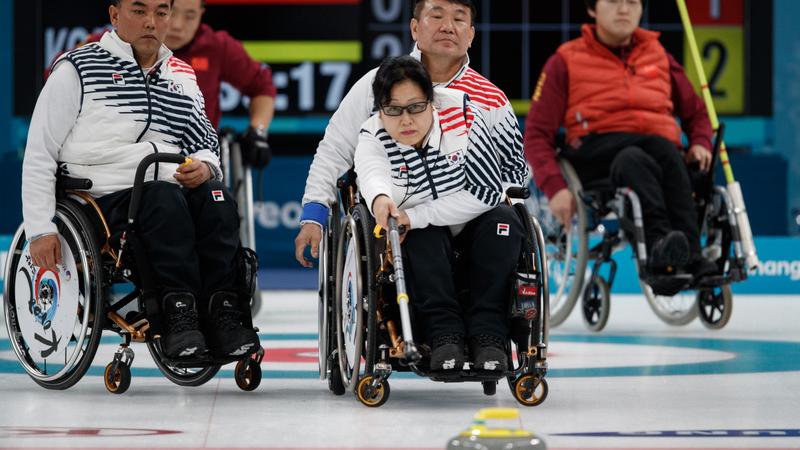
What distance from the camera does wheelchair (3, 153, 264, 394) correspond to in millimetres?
3885

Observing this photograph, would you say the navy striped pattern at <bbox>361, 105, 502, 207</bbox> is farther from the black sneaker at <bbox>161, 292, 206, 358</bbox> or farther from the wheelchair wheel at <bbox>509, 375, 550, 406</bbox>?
the black sneaker at <bbox>161, 292, 206, 358</bbox>

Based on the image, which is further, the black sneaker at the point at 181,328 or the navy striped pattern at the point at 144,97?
the navy striped pattern at the point at 144,97

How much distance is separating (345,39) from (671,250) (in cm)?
368

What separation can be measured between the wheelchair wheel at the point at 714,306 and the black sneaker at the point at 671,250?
51 cm

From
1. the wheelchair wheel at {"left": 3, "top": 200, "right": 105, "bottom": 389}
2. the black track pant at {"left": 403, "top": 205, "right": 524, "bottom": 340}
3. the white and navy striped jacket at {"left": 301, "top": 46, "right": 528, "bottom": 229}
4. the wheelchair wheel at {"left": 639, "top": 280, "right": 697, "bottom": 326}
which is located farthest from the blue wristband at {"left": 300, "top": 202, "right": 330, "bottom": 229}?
the wheelchair wheel at {"left": 639, "top": 280, "right": 697, "bottom": 326}

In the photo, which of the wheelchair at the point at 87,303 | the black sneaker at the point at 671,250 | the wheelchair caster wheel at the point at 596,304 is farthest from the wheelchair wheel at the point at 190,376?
the wheelchair caster wheel at the point at 596,304

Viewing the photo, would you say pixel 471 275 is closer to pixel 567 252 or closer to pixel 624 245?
pixel 624 245

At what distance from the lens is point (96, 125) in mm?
4031

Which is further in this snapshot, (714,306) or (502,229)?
(714,306)

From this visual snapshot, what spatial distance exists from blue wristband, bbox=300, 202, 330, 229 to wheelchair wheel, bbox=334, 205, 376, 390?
0.07 meters

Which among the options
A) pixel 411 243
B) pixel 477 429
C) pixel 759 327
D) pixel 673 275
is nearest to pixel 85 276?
pixel 411 243

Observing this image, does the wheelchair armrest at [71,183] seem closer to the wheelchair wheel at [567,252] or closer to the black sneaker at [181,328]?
the black sneaker at [181,328]

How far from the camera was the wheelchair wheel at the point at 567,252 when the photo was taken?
601 centimetres

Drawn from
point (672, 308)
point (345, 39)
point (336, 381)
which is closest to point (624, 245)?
point (672, 308)
